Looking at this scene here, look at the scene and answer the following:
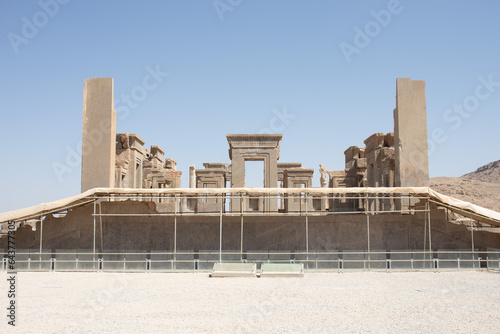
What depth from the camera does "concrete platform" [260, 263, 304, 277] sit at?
16.1m

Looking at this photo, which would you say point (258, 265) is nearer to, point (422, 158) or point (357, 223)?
point (357, 223)

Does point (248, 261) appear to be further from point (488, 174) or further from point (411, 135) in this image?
point (488, 174)

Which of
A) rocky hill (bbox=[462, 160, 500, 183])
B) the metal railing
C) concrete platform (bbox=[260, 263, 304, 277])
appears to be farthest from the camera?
rocky hill (bbox=[462, 160, 500, 183])

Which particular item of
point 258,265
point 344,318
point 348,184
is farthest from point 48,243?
point 348,184

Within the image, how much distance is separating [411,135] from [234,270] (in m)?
11.8

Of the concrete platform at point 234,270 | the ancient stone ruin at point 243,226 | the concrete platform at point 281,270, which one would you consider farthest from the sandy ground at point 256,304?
the ancient stone ruin at point 243,226

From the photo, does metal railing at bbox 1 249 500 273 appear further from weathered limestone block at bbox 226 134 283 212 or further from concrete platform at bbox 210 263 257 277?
weathered limestone block at bbox 226 134 283 212

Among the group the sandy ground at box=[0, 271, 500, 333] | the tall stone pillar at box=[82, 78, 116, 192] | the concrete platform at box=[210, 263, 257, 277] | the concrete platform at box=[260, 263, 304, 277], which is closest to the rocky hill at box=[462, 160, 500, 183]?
the sandy ground at box=[0, 271, 500, 333]

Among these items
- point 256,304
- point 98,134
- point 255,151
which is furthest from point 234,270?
point 255,151

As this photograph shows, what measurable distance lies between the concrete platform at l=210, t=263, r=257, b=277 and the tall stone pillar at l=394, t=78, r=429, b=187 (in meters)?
9.93

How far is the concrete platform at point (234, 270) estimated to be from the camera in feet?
53.3

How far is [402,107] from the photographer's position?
2353 cm

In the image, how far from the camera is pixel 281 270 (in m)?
16.4

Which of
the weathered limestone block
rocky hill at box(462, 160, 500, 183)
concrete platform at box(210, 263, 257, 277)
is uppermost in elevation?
rocky hill at box(462, 160, 500, 183)
